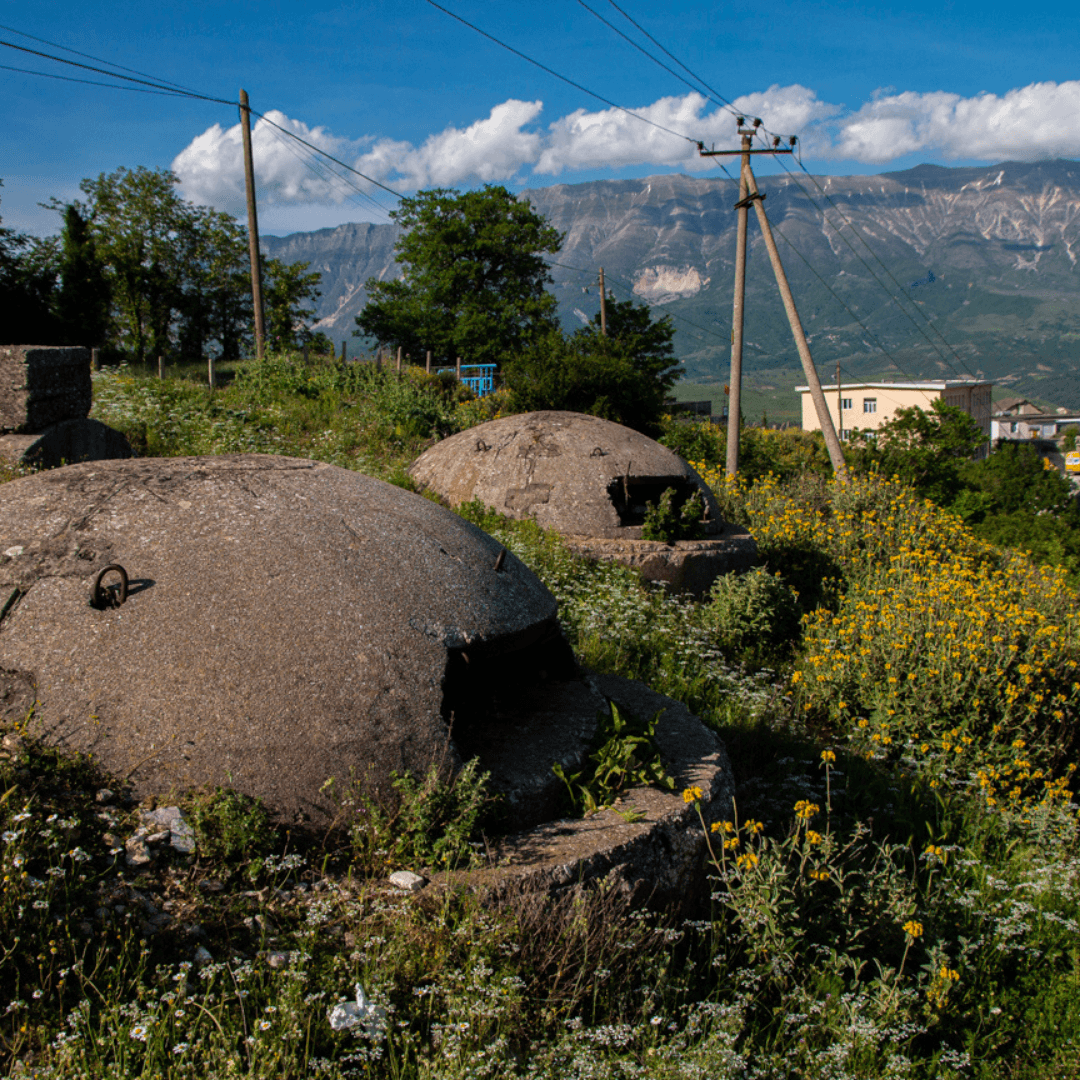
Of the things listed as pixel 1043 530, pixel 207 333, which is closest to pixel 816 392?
Answer: pixel 1043 530

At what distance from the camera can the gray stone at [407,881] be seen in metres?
2.79

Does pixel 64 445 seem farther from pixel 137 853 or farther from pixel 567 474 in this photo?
pixel 137 853

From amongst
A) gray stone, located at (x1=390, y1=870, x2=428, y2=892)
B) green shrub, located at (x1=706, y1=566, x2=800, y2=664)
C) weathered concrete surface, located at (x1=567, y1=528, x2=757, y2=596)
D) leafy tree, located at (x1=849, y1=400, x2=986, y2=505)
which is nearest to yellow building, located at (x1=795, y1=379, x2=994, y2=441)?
leafy tree, located at (x1=849, y1=400, x2=986, y2=505)

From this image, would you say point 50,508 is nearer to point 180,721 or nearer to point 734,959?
point 180,721

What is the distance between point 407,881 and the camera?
2.80 meters

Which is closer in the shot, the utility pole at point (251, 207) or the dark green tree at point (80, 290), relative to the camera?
the utility pole at point (251, 207)

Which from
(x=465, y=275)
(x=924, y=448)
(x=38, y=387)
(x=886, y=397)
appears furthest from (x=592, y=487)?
(x=886, y=397)

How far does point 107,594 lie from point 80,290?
123ft

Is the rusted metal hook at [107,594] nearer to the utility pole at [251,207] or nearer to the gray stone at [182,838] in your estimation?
the gray stone at [182,838]

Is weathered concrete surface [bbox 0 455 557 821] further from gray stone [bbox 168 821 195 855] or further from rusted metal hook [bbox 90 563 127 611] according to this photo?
gray stone [bbox 168 821 195 855]

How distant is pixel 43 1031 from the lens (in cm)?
Result: 208

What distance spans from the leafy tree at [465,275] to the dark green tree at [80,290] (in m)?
11.8

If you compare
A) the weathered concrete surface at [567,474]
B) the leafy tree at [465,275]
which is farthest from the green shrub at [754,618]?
the leafy tree at [465,275]

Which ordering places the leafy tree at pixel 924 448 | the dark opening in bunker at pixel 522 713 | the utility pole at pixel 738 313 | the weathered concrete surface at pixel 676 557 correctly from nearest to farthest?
the dark opening in bunker at pixel 522 713 → the weathered concrete surface at pixel 676 557 → the utility pole at pixel 738 313 → the leafy tree at pixel 924 448
